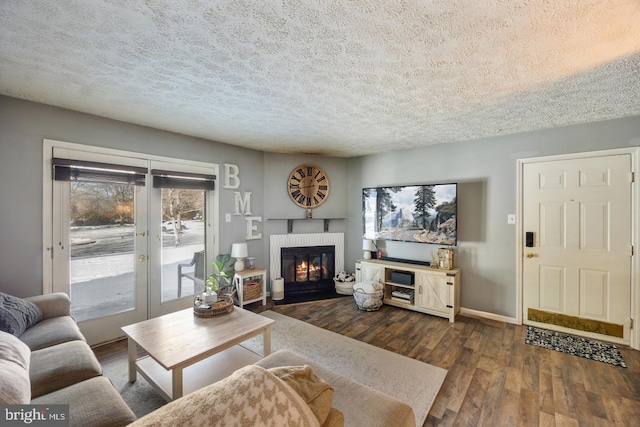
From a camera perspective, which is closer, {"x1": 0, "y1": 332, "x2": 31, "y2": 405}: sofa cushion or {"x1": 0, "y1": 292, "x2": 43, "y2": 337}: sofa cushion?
{"x1": 0, "y1": 332, "x2": 31, "y2": 405}: sofa cushion

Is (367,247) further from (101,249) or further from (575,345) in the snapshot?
(101,249)

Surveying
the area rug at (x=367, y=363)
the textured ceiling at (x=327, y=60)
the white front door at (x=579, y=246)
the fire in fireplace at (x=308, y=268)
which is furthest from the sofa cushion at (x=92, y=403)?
the white front door at (x=579, y=246)

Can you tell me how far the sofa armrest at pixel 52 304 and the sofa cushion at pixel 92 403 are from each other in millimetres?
1170

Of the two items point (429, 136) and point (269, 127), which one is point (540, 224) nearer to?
point (429, 136)

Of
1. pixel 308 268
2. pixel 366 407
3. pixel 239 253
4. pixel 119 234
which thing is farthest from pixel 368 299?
pixel 119 234

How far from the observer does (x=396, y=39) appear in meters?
1.53

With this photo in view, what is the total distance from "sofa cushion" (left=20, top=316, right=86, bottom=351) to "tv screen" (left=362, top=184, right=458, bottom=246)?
3.60m

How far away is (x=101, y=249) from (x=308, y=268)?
9.28ft

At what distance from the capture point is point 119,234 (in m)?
2.95

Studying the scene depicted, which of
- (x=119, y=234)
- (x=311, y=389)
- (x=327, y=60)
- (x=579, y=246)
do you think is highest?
(x=327, y=60)

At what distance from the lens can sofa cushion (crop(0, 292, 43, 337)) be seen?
1847 millimetres

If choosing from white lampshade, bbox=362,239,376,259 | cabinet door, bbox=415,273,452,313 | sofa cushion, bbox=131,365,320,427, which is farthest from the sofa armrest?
cabinet door, bbox=415,273,452,313

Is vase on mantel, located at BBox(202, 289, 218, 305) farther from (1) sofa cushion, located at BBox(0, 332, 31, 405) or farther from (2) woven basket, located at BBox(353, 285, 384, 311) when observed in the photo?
(2) woven basket, located at BBox(353, 285, 384, 311)

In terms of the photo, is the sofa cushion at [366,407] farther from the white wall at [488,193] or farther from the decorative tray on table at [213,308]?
the white wall at [488,193]
